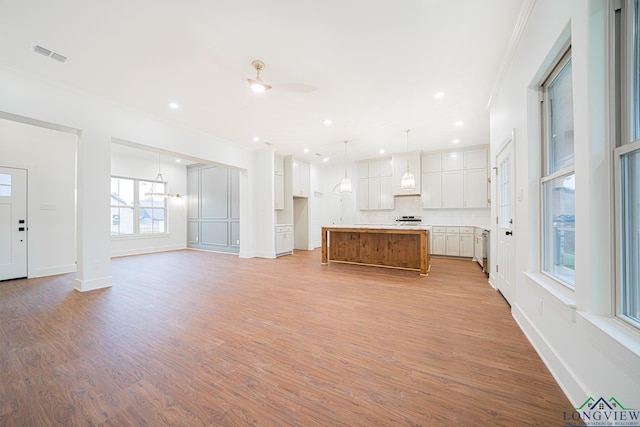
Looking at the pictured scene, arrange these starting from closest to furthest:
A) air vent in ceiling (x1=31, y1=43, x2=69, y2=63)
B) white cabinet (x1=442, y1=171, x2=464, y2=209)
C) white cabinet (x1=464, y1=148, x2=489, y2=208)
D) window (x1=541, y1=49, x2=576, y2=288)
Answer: window (x1=541, y1=49, x2=576, y2=288) < air vent in ceiling (x1=31, y1=43, x2=69, y2=63) < white cabinet (x1=464, y1=148, x2=489, y2=208) < white cabinet (x1=442, y1=171, x2=464, y2=209)

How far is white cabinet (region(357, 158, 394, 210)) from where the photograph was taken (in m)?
7.52

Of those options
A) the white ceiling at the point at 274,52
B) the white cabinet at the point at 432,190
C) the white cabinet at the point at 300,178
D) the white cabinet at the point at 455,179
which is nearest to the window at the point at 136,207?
the white cabinet at the point at 300,178

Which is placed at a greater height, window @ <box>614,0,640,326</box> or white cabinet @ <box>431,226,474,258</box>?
window @ <box>614,0,640,326</box>

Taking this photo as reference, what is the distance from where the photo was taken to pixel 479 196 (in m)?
6.40

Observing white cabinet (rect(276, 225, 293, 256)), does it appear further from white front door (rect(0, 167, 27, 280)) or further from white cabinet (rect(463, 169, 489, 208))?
white cabinet (rect(463, 169, 489, 208))

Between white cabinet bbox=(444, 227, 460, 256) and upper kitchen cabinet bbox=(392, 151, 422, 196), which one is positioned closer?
white cabinet bbox=(444, 227, 460, 256)

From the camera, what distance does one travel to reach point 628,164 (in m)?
1.17

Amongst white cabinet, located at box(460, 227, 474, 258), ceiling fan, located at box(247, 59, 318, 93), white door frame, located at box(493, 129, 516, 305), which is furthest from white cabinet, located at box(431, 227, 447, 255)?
ceiling fan, located at box(247, 59, 318, 93)

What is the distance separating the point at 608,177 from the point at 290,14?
2.66 metres

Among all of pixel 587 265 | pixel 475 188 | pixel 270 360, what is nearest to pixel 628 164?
pixel 587 265

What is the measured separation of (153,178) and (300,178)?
4.98 metres

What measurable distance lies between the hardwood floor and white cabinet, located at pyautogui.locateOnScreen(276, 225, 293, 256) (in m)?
3.32

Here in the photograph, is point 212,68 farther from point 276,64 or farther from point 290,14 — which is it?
point 290,14

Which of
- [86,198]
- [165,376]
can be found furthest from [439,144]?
[86,198]
